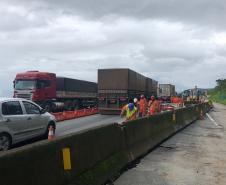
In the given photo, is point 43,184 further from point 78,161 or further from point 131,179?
point 131,179

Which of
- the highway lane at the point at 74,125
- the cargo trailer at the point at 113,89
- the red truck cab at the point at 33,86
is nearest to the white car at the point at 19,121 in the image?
the highway lane at the point at 74,125

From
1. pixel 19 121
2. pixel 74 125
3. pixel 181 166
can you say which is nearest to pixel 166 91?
pixel 74 125

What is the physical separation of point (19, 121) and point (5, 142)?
34.8 inches

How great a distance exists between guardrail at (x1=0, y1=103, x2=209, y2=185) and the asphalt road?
346 millimetres

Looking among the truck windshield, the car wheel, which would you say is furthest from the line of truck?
the car wheel

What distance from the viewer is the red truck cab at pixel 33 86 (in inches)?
1141

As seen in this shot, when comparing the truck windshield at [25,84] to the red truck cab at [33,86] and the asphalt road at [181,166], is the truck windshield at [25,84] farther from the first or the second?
the asphalt road at [181,166]

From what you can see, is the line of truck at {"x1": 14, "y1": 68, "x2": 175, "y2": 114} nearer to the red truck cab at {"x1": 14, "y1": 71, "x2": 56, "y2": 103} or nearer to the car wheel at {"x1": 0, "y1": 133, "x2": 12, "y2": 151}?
the red truck cab at {"x1": 14, "y1": 71, "x2": 56, "y2": 103}

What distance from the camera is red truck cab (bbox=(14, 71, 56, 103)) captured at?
2898cm

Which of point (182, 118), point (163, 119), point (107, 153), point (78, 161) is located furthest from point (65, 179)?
point (182, 118)

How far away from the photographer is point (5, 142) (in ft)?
38.1

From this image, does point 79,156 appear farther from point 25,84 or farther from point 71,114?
point 25,84

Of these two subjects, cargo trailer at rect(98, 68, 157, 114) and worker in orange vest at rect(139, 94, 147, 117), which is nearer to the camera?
worker in orange vest at rect(139, 94, 147, 117)

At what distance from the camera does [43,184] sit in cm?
560
